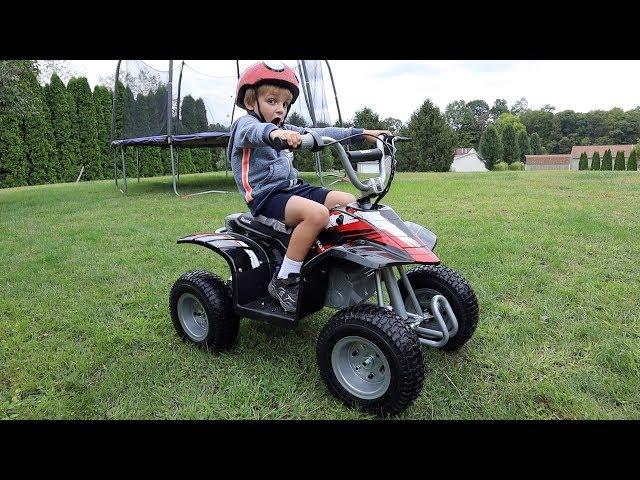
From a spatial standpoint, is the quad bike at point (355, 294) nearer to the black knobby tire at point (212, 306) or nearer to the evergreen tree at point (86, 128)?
the black knobby tire at point (212, 306)

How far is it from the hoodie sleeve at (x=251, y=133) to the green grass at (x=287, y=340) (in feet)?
4.32

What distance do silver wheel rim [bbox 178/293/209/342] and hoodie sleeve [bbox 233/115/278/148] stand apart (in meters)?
1.12

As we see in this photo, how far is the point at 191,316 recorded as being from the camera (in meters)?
3.13

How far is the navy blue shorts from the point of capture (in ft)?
8.66

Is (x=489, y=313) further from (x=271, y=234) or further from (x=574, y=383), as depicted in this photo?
(x=271, y=234)

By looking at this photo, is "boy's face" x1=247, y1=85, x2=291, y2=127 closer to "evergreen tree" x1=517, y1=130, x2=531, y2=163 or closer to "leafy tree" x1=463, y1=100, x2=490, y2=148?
"evergreen tree" x1=517, y1=130, x2=531, y2=163

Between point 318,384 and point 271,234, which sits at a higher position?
point 271,234

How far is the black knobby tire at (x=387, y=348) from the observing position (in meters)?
2.09

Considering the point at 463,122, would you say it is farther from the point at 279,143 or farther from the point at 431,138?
the point at 279,143

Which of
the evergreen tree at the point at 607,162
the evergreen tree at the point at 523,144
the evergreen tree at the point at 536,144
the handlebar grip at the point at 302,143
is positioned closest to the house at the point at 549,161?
the evergreen tree at the point at 523,144

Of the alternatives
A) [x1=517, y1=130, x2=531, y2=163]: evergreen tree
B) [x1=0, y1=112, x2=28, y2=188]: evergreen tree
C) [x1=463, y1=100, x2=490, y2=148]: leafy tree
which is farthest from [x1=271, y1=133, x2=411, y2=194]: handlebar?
[x1=463, y1=100, x2=490, y2=148]: leafy tree
